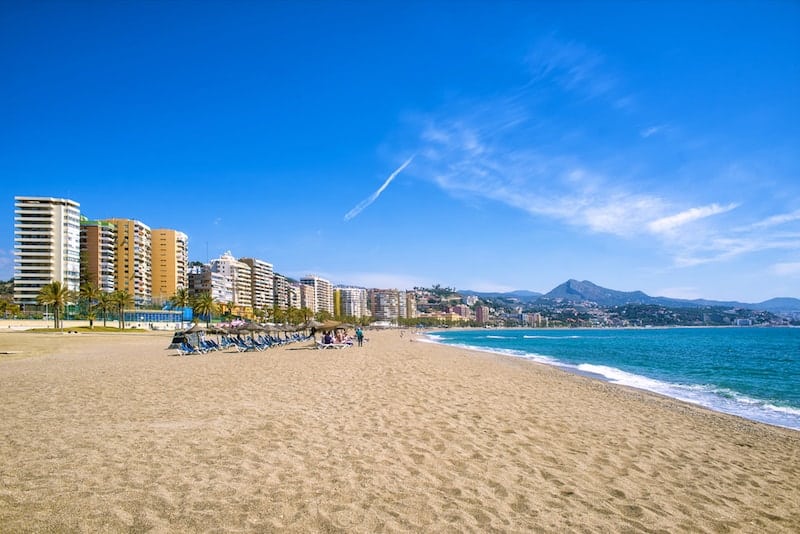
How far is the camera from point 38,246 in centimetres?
9412

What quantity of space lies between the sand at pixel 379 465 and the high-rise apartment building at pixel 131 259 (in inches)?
4380

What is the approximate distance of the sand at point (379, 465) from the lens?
442 cm

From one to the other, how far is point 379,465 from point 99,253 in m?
121

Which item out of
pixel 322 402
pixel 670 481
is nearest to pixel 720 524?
pixel 670 481

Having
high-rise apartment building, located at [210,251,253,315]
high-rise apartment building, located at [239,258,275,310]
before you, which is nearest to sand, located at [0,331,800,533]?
high-rise apartment building, located at [210,251,253,315]

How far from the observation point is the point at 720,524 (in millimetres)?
4672

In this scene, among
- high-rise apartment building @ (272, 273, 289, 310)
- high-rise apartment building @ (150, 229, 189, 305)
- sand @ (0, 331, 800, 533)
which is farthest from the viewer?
high-rise apartment building @ (272, 273, 289, 310)

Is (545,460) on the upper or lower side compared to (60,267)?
lower

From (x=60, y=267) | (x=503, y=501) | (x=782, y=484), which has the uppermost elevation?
(x=60, y=267)

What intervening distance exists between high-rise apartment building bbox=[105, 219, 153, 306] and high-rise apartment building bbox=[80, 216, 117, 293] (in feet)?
5.10

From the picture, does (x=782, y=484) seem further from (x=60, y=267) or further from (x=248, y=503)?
(x=60, y=267)

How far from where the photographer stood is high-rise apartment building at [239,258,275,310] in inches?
6024

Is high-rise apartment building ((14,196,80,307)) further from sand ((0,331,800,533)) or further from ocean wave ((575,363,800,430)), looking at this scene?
ocean wave ((575,363,800,430))

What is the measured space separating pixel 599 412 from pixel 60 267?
111722 millimetres
